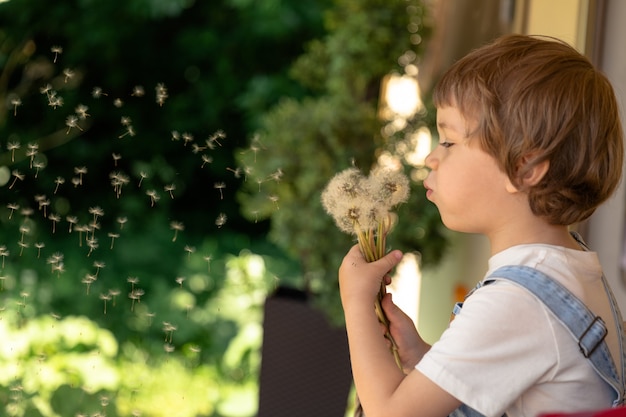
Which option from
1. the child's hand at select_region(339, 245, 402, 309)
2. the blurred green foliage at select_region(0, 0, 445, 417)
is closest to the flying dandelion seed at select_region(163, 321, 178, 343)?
the blurred green foliage at select_region(0, 0, 445, 417)

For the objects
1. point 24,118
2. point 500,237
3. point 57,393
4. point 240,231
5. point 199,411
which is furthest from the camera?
point 240,231

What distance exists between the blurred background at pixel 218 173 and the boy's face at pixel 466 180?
134cm

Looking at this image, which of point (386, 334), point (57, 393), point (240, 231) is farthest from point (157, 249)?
point (386, 334)

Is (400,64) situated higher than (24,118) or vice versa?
(400,64)

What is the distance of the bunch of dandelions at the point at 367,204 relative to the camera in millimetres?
1307

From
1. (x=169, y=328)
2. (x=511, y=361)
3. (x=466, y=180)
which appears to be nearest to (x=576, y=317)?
(x=511, y=361)

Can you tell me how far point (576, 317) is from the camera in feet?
3.78

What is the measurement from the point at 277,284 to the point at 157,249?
0.90m

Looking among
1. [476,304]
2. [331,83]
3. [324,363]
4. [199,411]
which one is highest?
[476,304]

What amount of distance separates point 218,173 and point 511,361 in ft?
10.8

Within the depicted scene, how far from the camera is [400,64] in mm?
3225

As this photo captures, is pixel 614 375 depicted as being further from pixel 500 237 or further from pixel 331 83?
pixel 331 83

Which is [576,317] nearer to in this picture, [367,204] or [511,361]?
[511,361]

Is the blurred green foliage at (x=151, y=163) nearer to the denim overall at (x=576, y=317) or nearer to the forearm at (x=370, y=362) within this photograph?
the forearm at (x=370, y=362)
